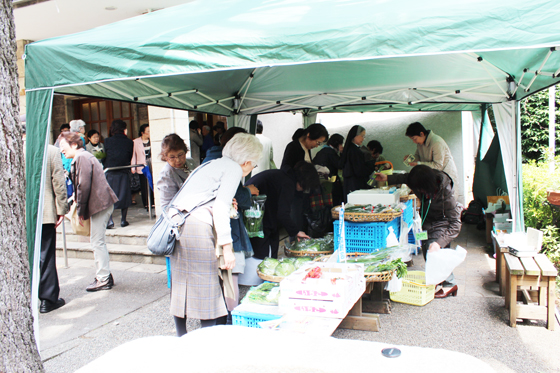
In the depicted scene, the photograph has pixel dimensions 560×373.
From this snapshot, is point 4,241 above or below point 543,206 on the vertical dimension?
above

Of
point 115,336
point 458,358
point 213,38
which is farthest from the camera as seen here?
point 115,336

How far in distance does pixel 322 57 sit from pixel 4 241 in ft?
7.31

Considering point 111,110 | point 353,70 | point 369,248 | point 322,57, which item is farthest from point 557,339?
point 111,110

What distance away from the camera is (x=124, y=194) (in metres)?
7.52

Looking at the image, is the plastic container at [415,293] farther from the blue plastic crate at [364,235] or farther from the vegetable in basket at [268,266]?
the vegetable in basket at [268,266]

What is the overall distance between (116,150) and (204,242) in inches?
213

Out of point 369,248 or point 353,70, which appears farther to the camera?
point 353,70

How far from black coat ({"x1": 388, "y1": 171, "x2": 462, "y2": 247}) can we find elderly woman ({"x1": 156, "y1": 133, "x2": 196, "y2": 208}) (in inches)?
100

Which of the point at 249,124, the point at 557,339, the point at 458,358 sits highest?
the point at 249,124

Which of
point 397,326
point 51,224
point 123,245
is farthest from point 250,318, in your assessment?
point 123,245

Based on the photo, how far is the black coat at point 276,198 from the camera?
413 centimetres

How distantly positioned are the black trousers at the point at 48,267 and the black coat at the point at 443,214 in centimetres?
402

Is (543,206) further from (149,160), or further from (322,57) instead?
(149,160)

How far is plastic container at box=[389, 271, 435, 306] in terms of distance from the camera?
14.3ft
